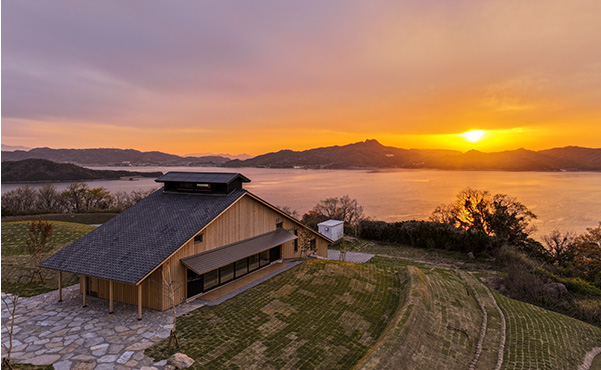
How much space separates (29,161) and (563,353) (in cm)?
10476

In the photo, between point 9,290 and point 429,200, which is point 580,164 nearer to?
point 429,200

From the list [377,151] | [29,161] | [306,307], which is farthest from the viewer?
[377,151]

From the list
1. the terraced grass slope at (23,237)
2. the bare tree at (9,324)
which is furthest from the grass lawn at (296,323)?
the terraced grass slope at (23,237)

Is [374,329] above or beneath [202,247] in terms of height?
beneath

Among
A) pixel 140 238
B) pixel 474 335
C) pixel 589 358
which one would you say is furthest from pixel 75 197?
pixel 589 358

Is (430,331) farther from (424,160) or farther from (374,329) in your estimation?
(424,160)

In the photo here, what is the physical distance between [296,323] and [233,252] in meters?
4.96

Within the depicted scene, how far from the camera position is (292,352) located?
1008 centimetres

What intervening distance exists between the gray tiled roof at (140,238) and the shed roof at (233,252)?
1.20 m

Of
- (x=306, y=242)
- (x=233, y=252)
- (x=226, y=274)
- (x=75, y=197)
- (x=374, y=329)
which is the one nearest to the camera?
(x=374, y=329)

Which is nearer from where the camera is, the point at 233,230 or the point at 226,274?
the point at 226,274

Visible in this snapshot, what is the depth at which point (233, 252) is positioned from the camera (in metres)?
15.1

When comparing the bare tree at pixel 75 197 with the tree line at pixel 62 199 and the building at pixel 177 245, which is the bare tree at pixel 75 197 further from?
the building at pixel 177 245

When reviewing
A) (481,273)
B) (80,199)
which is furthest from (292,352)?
(80,199)
